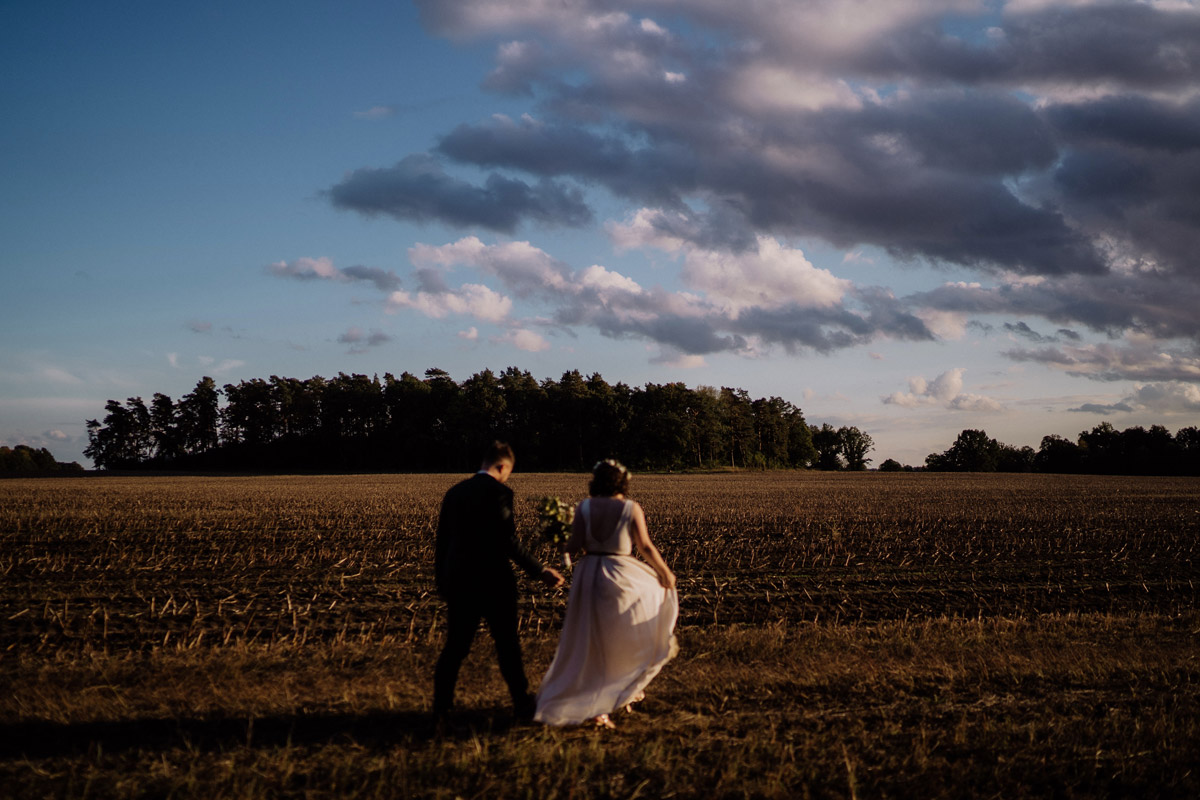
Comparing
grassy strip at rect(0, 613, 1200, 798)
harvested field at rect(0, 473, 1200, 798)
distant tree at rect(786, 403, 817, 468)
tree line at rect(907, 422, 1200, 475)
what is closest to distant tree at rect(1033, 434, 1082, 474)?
tree line at rect(907, 422, 1200, 475)

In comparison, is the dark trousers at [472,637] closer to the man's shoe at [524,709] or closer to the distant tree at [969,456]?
the man's shoe at [524,709]

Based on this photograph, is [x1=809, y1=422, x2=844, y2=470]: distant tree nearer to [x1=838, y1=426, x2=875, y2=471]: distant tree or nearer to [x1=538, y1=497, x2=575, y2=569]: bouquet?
[x1=838, y1=426, x2=875, y2=471]: distant tree

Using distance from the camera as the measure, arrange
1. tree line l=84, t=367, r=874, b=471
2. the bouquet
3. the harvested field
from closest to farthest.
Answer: the harvested field
the bouquet
tree line l=84, t=367, r=874, b=471

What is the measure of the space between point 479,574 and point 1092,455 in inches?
4822

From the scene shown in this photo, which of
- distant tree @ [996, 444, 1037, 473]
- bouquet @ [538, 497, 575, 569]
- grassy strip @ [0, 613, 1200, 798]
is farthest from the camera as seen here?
distant tree @ [996, 444, 1037, 473]

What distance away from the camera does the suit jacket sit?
18.6ft

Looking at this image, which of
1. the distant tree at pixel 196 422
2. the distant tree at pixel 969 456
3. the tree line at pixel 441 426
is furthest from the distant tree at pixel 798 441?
the distant tree at pixel 196 422

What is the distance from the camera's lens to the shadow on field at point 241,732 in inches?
214

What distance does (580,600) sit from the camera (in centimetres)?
568

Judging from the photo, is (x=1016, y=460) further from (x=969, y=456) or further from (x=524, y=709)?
(x=524, y=709)

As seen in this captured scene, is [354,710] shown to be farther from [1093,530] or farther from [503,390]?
[503,390]

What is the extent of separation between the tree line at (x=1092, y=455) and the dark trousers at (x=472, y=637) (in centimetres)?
11756

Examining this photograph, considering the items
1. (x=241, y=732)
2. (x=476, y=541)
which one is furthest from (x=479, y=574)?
(x=241, y=732)

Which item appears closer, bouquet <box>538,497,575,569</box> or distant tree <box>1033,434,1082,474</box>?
bouquet <box>538,497,575,569</box>
